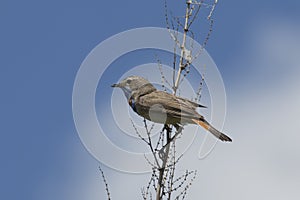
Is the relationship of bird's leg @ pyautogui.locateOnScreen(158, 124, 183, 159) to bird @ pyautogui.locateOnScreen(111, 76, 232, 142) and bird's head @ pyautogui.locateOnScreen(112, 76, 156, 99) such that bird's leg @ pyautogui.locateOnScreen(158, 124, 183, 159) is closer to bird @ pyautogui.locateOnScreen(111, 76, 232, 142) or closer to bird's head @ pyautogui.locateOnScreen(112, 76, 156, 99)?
bird @ pyautogui.locateOnScreen(111, 76, 232, 142)

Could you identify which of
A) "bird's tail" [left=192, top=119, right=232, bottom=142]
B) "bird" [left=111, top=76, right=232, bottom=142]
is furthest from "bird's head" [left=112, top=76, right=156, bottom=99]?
"bird's tail" [left=192, top=119, right=232, bottom=142]

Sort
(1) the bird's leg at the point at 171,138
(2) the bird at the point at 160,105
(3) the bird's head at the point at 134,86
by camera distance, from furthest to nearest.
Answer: (3) the bird's head at the point at 134,86, (2) the bird at the point at 160,105, (1) the bird's leg at the point at 171,138

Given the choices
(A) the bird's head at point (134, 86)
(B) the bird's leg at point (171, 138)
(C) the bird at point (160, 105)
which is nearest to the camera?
(B) the bird's leg at point (171, 138)

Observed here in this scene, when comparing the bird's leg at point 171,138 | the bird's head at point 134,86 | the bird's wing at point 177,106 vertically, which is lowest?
the bird's leg at point 171,138

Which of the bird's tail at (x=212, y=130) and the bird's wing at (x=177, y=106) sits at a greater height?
the bird's wing at (x=177, y=106)

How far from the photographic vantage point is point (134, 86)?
826 centimetres

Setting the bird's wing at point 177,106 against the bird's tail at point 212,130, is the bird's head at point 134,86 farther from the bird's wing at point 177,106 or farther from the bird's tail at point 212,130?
the bird's tail at point 212,130

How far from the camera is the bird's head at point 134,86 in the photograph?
8.22 m

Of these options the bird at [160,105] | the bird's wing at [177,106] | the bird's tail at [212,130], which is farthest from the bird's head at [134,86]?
the bird's tail at [212,130]

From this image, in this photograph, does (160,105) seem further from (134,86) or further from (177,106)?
(134,86)

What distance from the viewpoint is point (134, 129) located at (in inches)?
295

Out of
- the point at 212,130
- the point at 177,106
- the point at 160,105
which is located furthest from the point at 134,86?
the point at 212,130

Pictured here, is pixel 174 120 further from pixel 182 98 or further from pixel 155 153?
pixel 155 153

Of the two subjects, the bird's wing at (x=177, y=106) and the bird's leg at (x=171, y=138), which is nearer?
the bird's leg at (x=171, y=138)
